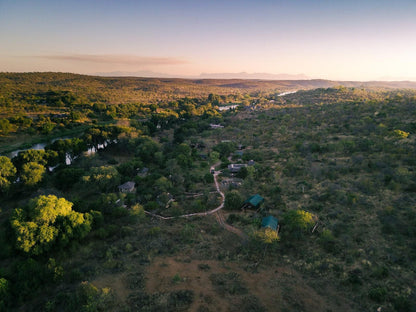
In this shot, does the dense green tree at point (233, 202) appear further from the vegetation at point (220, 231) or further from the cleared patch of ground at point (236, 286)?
the cleared patch of ground at point (236, 286)

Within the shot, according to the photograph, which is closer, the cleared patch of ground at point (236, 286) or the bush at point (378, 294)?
the bush at point (378, 294)

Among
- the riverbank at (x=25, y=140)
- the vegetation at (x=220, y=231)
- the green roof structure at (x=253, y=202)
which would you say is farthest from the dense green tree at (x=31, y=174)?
the green roof structure at (x=253, y=202)

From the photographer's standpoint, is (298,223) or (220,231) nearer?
(298,223)

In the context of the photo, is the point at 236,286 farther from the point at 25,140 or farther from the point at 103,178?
the point at 25,140

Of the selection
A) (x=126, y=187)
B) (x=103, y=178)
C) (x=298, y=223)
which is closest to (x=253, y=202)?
(x=298, y=223)

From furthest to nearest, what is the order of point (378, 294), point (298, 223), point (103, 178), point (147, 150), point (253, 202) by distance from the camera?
point (147, 150) < point (103, 178) < point (253, 202) < point (298, 223) < point (378, 294)

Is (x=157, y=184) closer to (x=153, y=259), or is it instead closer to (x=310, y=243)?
(x=153, y=259)

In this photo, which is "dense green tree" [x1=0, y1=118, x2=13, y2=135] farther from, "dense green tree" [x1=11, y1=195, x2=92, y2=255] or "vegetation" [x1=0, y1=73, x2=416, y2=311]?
"dense green tree" [x1=11, y1=195, x2=92, y2=255]
